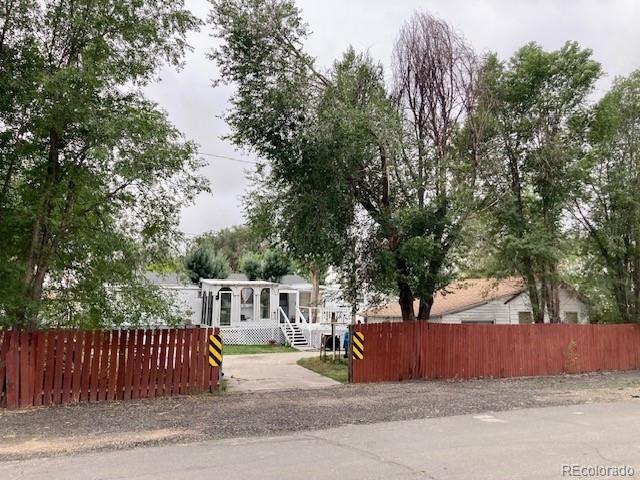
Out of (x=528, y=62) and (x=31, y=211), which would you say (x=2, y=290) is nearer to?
(x=31, y=211)

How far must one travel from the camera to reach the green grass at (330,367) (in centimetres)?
1606

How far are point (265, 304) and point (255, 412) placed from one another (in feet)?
60.4

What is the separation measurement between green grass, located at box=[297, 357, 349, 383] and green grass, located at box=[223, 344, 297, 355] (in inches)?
172

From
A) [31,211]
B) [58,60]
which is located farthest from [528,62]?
[31,211]

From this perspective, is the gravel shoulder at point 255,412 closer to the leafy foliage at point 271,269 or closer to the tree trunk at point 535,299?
the tree trunk at point 535,299

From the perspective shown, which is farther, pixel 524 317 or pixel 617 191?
pixel 524 317

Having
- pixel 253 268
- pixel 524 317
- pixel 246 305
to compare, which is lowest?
pixel 524 317

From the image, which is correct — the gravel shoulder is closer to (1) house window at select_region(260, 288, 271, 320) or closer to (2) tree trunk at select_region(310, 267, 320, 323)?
(1) house window at select_region(260, 288, 271, 320)

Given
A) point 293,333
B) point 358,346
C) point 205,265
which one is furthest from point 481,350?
point 205,265

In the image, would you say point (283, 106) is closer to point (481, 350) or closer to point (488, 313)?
point (481, 350)

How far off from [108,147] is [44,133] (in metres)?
1.42

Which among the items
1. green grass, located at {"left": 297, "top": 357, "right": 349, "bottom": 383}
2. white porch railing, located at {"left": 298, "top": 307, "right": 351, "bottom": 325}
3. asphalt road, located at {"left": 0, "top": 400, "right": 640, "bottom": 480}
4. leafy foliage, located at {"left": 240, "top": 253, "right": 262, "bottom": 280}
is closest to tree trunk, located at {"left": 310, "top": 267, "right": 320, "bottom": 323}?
white porch railing, located at {"left": 298, "top": 307, "right": 351, "bottom": 325}

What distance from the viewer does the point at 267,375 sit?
1619 cm

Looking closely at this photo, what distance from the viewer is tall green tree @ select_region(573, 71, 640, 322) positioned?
717 inches
